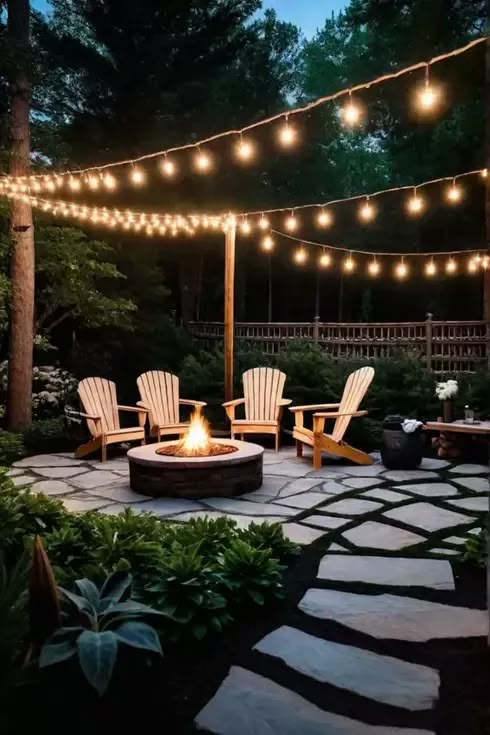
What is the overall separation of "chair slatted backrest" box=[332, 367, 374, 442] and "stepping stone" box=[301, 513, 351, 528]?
2.01 meters

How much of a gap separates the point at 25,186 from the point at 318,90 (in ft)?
62.2

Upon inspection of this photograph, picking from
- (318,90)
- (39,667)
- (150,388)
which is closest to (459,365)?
(150,388)

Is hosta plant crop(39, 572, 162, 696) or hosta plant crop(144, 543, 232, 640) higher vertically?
hosta plant crop(39, 572, 162, 696)

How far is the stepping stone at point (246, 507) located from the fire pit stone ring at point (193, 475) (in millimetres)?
127

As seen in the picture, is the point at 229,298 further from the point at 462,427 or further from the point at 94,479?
the point at 462,427

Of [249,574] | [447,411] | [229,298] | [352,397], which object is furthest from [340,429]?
[249,574]

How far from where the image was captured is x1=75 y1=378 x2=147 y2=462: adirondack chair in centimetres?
652

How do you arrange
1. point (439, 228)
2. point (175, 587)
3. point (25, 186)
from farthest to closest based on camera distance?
point (439, 228) < point (25, 186) < point (175, 587)

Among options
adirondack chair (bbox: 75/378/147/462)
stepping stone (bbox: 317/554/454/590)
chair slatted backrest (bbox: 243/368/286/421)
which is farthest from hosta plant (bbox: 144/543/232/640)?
chair slatted backrest (bbox: 243/368/286/421)

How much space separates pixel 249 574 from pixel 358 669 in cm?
74

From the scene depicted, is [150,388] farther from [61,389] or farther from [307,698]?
[307,698]

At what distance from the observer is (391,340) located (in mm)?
11250

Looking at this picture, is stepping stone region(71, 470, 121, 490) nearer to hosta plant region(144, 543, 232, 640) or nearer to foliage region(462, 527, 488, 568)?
hosta plant region(144, 543, 232, 640)

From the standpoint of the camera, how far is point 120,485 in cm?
545
